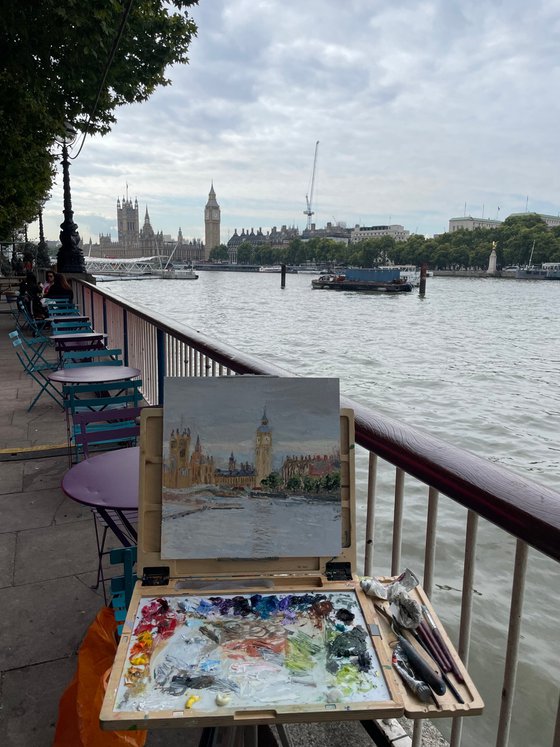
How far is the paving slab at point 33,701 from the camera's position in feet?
7.77

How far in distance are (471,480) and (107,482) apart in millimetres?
1858

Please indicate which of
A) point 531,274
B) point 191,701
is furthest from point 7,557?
point 531,274

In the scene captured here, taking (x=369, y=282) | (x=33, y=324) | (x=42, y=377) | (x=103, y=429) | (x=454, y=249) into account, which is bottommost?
(x=369, y=282)

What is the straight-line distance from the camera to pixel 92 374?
6.06 metres

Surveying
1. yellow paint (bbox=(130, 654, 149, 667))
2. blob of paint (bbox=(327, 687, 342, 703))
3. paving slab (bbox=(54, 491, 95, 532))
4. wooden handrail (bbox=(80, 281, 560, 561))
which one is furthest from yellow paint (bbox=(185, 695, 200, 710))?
paving slab (bbox=(54, 491, 95, 532))

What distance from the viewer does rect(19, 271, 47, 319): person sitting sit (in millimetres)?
14328

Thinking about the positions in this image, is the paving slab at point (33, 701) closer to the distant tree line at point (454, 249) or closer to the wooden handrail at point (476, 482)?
the wooden handrail at point (476, 482)

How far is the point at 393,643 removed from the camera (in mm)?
1531

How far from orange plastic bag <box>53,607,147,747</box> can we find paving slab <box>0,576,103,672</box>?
632 millimetres

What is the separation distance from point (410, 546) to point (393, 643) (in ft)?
20.2

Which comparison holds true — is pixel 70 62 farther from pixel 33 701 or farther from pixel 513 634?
pixel 513 634

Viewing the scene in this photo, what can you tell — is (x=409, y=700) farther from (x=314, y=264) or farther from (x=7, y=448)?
(x=314, y=264)

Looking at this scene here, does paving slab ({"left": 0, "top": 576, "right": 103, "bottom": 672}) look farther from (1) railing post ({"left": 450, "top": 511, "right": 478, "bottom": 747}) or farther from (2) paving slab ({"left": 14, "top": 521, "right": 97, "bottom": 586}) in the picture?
(1) railing post ({"left": 450, "top": 511, "right": 478, "bottom": 747})

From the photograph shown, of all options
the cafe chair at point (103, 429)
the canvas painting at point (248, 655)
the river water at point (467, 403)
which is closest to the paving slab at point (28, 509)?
the cafe chair at point (103, 429)
